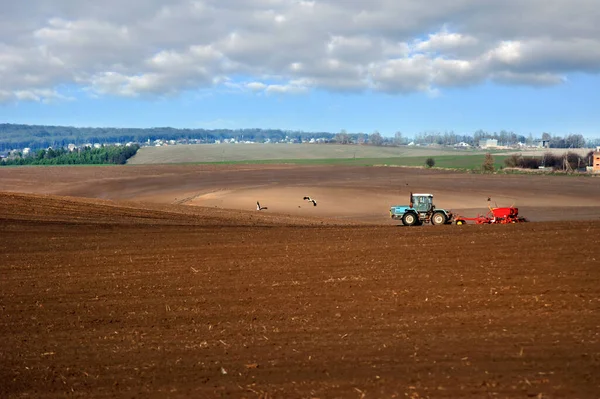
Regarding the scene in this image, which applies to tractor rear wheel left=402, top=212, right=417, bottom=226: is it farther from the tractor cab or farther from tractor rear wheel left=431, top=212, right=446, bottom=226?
tractor rear wheel left=431, top=212, right=446, bottom=226

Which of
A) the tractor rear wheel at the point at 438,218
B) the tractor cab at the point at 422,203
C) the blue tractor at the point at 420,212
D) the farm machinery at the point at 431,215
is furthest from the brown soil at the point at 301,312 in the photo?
the tractor cab at the point at 422,203

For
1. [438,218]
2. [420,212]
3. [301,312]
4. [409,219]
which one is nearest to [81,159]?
[420,212]

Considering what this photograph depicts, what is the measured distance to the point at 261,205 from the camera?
58062 mm

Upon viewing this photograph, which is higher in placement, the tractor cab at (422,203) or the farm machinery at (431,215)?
the tractor cab at (422,203)

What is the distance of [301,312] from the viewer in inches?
561

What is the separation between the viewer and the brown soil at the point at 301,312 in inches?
400

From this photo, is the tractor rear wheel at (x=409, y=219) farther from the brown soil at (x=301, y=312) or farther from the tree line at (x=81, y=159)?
the tree line at (x=81, y=159)

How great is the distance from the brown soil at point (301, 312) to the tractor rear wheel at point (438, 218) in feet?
29.2

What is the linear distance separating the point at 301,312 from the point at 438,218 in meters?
24.2

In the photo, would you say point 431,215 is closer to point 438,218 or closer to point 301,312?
point 438,218

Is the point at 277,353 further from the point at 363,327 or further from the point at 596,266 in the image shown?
the point at 596,266

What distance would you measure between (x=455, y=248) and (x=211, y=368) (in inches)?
→ 490

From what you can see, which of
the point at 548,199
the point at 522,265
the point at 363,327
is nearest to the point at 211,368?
the point at 363,327

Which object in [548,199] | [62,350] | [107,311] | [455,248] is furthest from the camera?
[548,199]
